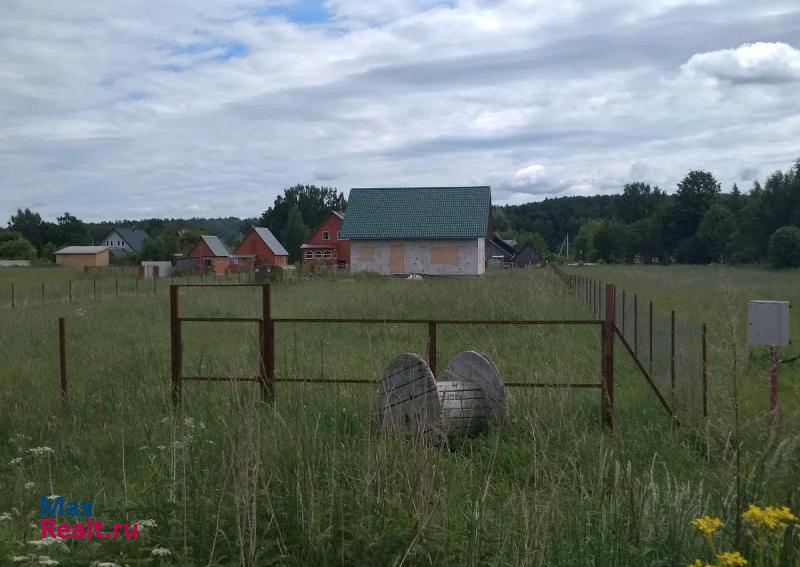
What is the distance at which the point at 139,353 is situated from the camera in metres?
13.0

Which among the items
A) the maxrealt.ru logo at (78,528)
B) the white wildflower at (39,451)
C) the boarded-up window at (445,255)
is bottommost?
the white wildflower at (39,451)

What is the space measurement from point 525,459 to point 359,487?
2800 millimetres

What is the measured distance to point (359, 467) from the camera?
508cm

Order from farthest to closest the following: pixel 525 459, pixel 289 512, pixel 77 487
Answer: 1. pixel 525 459
2. pixel 77 487
3. pixel 289 512

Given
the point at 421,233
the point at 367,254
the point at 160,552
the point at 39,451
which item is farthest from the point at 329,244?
the point at 160,552

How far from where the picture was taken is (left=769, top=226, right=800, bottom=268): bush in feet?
205

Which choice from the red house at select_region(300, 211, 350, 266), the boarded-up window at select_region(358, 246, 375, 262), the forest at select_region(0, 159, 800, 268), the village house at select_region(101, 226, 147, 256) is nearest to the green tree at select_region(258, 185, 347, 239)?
the forest at select_region(0, 159, 800, 268)

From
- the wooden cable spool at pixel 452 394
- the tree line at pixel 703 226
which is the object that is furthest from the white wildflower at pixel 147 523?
the tree line at pixel 703 226

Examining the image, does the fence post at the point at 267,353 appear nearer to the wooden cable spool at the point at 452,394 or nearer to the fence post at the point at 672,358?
the wooden cable spool at the point at 452,394

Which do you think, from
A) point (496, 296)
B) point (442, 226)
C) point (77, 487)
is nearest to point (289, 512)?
point (77, 487)

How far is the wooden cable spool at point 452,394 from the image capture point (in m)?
7.54

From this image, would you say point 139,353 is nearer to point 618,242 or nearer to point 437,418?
point 437,418

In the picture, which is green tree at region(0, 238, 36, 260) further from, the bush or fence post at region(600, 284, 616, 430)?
fence post at region(600, 284, 616, 430)

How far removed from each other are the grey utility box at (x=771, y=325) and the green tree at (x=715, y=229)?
88148 mm
